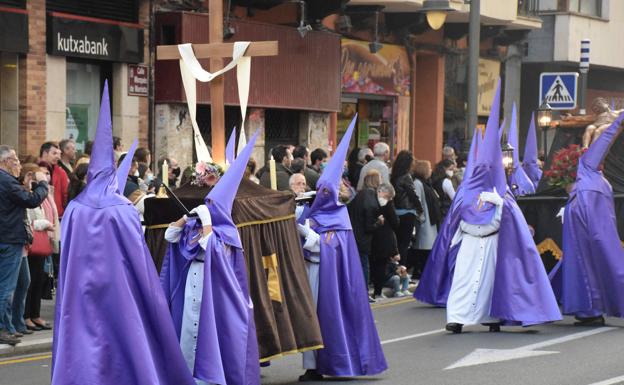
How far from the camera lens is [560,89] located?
23.8 metres

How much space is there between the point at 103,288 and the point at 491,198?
5656 millimetres

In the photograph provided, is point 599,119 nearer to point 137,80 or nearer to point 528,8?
point 137,80

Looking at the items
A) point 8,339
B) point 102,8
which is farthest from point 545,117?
point 8,339

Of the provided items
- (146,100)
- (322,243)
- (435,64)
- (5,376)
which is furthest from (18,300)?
(435,64)

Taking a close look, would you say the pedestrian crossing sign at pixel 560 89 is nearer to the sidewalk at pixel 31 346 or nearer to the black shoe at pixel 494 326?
the black shoe at pixel 494 326

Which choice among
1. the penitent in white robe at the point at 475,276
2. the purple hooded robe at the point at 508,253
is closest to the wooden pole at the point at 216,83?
the purple hooded robe at the point at 508,253

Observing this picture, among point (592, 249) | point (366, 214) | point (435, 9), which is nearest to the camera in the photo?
point (592, 249)

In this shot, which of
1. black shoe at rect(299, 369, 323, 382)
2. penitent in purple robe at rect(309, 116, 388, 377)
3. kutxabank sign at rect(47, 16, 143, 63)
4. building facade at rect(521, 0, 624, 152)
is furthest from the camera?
building facade at rect(521, 0, 624, 152)

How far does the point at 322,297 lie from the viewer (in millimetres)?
10797

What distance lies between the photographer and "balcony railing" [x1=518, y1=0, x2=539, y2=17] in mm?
32938

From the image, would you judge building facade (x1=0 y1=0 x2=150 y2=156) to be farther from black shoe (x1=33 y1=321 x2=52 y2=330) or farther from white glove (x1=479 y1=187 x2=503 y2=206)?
white glove (x1=479 y1=187 x2=503 y2=206)

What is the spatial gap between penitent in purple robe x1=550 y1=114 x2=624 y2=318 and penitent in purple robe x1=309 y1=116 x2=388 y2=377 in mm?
4158

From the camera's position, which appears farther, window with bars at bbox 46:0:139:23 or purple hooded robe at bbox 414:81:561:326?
window with bars at bbox 46:0:139:23

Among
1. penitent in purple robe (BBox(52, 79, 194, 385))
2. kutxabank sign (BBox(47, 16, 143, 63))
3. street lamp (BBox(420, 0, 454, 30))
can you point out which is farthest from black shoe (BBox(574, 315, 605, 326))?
kutxabank sign (BBox(47, 16, 143, 63))
